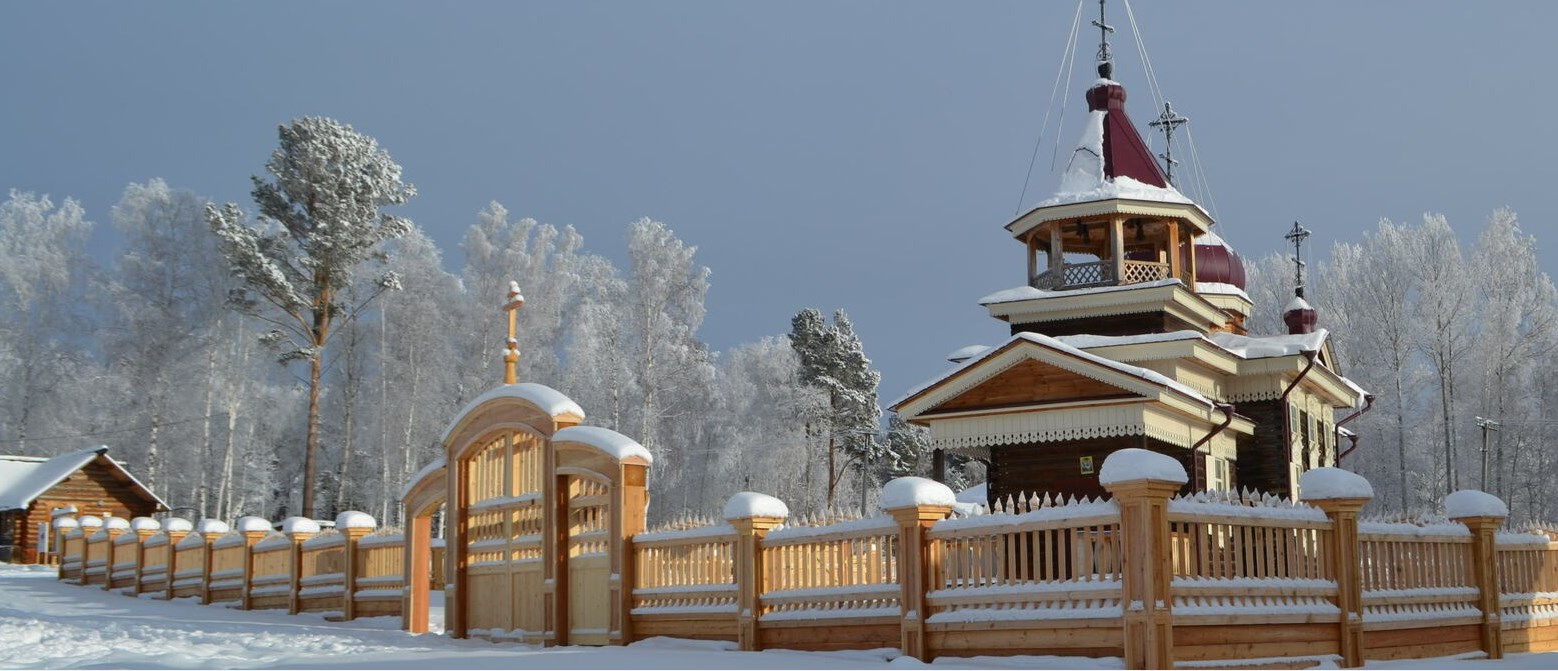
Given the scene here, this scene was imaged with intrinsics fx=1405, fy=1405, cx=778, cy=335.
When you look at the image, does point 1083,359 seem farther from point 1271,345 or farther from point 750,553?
point 750,553

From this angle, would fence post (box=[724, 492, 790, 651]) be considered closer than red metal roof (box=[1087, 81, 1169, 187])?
Yes

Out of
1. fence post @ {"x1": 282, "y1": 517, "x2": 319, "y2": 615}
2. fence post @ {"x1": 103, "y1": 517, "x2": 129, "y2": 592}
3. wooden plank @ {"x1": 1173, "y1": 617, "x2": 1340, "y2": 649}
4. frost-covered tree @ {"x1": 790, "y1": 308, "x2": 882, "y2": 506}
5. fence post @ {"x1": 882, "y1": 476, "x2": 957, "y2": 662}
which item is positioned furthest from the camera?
frost-covered tree @ {"x1": 790, "y1": 308, "x2": 882, "y2": 506}

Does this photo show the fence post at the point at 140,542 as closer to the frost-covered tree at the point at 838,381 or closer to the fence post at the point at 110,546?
the fence post at the point at 110,546

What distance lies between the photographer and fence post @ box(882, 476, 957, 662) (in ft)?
37.0

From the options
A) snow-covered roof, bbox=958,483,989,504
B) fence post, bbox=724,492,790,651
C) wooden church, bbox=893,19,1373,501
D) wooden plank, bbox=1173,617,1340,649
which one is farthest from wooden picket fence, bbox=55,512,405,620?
snow-covered roof, bbox=958,483,989,504

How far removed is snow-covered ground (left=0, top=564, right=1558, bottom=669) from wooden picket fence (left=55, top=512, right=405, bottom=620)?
56 centimetres

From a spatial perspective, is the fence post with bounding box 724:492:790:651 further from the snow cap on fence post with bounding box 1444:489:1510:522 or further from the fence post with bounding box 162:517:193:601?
the fence post with bounding box 162:517:193:601

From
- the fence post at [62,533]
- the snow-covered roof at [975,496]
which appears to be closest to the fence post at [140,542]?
the fence post at [62,533]

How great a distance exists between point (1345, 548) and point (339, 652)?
29.8 ft

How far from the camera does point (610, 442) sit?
14055 mm

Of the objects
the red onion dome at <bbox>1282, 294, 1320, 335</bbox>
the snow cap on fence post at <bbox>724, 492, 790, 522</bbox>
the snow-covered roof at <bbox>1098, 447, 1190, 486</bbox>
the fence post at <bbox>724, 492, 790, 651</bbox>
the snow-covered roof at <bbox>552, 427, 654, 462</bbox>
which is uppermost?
the red onion dome at <bbox>1282, 294, 1320, 335</bbox>

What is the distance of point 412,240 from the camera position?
141ft

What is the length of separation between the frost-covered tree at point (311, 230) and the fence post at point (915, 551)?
86.8ft

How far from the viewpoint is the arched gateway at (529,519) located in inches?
559
